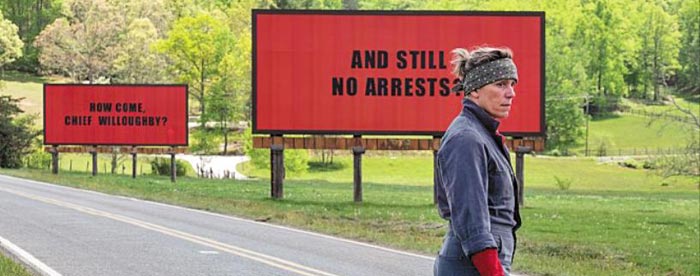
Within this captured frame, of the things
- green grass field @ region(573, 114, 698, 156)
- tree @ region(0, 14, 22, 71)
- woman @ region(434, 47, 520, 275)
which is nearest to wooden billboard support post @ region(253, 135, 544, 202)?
woman @ region(434, 47, 520, 275)

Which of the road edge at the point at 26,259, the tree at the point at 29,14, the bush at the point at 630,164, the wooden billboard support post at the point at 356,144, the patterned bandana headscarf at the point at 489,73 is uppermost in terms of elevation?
the tree at the point at 29,14

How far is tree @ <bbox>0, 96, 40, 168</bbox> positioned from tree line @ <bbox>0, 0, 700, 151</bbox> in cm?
1238

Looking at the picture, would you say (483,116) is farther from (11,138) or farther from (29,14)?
(29,14)

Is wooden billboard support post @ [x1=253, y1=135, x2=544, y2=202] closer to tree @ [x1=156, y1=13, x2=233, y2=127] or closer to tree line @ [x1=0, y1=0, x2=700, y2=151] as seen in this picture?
tree @ [x1=156, y1=13, x2=233, y2=127]

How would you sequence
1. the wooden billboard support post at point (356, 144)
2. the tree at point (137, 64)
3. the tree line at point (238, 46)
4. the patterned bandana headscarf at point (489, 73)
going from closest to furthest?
1. the patterned bandana headscarf at point (489, 73)
2. the wooden billboard support post at point (356, 144)
3. the tree line at point (238, 46)
4. the tree at point (137, 64)

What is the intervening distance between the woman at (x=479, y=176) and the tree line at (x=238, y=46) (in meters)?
70.6

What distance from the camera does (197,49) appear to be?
7581 centimetres

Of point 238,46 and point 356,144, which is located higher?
point 238,46

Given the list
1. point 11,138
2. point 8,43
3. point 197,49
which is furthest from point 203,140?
point 8,43

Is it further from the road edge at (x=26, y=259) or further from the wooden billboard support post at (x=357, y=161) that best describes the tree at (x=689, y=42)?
the road edge at (x=26, y=259)

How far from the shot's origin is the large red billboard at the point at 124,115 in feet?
156

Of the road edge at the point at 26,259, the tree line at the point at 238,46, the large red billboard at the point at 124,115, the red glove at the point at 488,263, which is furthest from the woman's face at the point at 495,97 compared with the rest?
the tree line at the point at 238,46

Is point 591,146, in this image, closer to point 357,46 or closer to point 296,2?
point 296,2

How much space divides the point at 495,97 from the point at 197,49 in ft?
236
